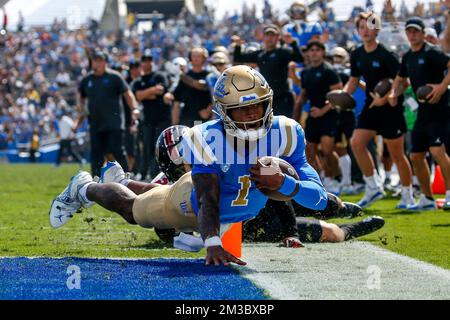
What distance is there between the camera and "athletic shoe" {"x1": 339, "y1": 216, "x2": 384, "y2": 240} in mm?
6758

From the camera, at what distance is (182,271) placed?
504 cm

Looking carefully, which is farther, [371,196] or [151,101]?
[151,101]

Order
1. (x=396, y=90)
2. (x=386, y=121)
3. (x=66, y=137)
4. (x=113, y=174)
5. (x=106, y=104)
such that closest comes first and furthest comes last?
(x=113, y=174) < (x=396, y=90) < (x=386, y=121) < (x=106, y=104) < (x=66, y=137)

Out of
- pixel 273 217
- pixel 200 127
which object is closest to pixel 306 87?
pixel 273 217

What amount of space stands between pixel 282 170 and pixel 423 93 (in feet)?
15.2

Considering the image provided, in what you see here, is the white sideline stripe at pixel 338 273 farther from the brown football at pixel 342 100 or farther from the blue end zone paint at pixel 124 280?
the brown football at pixel 342 100

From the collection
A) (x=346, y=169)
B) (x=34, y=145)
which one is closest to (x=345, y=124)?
(x=346, y=169)

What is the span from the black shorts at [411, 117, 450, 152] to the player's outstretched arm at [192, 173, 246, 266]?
183 inches

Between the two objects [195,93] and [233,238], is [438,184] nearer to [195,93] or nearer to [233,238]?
[195,93]

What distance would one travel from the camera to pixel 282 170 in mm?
4953

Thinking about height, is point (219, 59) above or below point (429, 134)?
above

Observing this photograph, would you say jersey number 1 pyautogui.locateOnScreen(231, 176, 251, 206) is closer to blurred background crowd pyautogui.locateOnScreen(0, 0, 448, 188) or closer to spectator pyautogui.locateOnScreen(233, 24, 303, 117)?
spectator pyautogui.locateOnScreen(233, 24, 303, 117)
